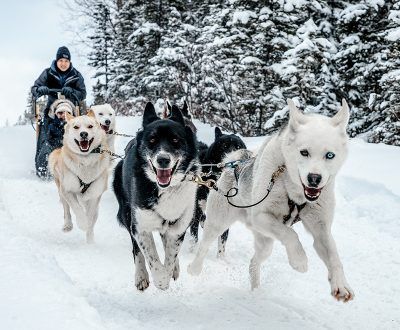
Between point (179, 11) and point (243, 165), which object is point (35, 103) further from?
point (179, 11)

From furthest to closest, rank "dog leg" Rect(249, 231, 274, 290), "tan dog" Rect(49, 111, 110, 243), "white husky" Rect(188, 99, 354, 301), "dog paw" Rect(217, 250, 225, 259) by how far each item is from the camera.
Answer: "tan dog" Rect(49, 111, 110, 243) < "dog paw" Rect(217, 250, 225, 259) < "dog leg" Rect(249, 231, 274, 290) < "white husky" Rect(188, 99, 354, 301)

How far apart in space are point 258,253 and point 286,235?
112cm

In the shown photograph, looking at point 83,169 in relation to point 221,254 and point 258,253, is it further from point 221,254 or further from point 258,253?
point 258,253

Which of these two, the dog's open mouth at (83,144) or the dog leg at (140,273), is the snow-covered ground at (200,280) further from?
the dog's open mouth at (83,144)

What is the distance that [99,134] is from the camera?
623 cm

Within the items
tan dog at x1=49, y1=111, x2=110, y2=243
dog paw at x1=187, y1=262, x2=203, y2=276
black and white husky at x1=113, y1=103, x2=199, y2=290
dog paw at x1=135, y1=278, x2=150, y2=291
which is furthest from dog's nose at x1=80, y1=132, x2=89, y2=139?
dog paw at x1=135, y1=278, x2=150, y2=291

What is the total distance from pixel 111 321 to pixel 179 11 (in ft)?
79.9

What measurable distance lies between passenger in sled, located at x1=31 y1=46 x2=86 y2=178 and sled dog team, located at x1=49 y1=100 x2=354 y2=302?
4.01m

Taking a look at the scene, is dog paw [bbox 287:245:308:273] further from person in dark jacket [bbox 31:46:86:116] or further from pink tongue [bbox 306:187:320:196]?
person in dark jacket [bbox 31:46:86:116]

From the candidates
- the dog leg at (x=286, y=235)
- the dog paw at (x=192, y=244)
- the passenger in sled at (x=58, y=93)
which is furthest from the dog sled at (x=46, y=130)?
the dog leg at (x=286, y=235)

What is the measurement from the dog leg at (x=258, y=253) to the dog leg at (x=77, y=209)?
7.32 ft

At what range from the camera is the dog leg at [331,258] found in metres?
3.04

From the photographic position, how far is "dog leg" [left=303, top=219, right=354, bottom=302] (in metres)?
3.04

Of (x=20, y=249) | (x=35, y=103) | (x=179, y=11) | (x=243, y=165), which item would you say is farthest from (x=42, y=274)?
(x=179, y=11)
